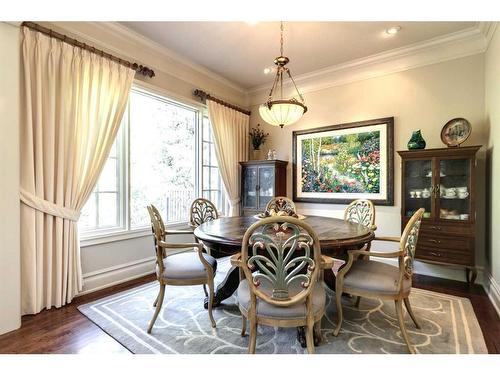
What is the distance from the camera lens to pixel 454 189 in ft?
9.61

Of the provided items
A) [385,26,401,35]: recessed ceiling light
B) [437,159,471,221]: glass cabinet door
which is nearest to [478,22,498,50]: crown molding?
[385,26,401,35]: recessed ceiling light

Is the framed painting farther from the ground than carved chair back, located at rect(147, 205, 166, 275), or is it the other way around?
the framed painting

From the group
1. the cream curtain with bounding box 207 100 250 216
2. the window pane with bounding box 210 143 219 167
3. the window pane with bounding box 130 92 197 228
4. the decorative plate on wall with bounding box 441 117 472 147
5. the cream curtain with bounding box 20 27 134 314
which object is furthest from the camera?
the window pane with bounding box 210 143 219 167

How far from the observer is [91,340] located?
1.88 metres

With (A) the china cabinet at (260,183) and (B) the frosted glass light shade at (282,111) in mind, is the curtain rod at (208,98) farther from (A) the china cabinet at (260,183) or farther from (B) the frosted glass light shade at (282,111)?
(B) the frosted glass light shade at (282,111)

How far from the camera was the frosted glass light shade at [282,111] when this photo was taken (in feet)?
8.33

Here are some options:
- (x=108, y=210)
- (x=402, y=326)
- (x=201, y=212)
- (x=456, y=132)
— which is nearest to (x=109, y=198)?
(x=108, y=210)

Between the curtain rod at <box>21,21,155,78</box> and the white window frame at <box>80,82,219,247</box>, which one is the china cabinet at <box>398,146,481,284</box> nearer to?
the white window frame at <box>80,82,219,247</box>

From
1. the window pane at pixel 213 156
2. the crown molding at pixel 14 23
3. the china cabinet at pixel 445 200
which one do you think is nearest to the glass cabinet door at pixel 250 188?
the window pane at pixel 213 156

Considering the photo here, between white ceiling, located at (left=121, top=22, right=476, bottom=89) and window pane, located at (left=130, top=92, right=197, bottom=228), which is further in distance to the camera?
window pane, located at (left=130, top=92, right=197, bottom=228)

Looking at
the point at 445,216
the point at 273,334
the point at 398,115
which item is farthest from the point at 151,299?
the point at 398,115

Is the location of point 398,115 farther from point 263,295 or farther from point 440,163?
point 263,295

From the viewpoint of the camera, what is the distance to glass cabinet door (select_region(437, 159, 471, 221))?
2832 mm
